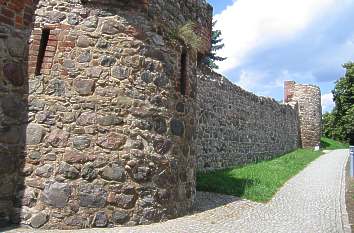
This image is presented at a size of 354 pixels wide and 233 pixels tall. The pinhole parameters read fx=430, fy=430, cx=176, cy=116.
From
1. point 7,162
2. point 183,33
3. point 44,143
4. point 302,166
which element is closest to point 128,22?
point 183,33

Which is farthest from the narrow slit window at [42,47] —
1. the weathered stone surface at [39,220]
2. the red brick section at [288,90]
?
the red brick section at [288,90]

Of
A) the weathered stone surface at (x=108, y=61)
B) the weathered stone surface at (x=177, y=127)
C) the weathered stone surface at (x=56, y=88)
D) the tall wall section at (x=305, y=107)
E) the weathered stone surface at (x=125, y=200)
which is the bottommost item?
the weathered stone surface at (x=125, y=200)

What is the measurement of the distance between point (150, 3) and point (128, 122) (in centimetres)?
201

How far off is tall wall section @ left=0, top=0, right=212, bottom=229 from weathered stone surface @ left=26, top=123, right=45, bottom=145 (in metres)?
0.01

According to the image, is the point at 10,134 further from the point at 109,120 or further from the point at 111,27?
the point at 111,27

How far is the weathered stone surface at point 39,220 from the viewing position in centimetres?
604

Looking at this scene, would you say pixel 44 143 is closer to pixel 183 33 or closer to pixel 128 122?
pixel 128 122

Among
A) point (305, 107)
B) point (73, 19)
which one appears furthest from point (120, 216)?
point (305, 107)

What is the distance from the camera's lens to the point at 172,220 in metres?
6.96

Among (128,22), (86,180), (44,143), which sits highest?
(128,22)

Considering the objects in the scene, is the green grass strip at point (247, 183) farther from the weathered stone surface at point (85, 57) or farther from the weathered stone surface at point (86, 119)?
the weathered stone surface at point (85, 57)

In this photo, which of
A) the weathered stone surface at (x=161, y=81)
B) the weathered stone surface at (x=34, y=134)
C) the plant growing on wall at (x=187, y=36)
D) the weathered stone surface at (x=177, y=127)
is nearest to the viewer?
the weathered stone surface at (x=34, y=134)

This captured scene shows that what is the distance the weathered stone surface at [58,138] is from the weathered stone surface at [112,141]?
0.48 m

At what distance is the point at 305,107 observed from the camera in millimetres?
30234
